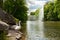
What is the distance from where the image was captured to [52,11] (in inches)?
1193

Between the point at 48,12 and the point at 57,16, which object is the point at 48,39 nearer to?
the point at 57,16

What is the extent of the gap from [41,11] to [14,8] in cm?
1176

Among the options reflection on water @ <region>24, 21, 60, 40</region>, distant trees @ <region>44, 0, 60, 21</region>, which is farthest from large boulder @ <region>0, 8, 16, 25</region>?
distant trees @ <region>44, 0, 60, 21</region>

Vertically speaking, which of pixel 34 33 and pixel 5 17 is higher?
pixel 5 17

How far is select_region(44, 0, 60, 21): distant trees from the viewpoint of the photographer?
27.9 meters

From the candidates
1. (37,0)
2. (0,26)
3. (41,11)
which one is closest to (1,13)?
(0,26)

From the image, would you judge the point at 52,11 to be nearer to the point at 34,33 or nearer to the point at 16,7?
the point at 16,7

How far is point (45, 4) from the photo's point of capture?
33188 millimetres

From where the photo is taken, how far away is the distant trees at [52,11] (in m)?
27.9

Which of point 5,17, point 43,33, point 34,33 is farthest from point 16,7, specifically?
point 5,17

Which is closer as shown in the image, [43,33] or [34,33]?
[43,33]

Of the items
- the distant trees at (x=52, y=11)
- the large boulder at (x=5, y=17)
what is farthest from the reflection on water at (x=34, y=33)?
the distant trees at (x=52, y=11)

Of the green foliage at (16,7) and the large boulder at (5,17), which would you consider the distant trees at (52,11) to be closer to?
the green foliage at (16,7)

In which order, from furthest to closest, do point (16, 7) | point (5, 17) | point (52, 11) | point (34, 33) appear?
point (52, 11), point (16, 7), point (34, 33), point (5, 17)
